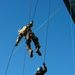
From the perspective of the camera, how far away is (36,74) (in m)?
10.1

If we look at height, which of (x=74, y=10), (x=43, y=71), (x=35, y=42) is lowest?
(x=43, y=71)

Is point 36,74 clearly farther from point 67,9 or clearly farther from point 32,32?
point 67,9

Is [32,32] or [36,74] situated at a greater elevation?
[32,32]

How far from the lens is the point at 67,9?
13.1 metres

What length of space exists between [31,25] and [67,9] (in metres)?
2.87

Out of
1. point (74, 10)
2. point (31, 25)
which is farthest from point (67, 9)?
point (31, 25)

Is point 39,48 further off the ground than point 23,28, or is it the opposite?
point 23,28

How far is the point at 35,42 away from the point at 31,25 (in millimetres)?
480

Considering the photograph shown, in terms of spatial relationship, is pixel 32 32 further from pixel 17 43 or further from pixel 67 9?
pixel 67 9

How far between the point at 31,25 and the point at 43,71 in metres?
1.25

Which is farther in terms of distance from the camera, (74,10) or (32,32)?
(74,10)

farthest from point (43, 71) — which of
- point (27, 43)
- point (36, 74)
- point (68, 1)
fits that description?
point (68, 1)

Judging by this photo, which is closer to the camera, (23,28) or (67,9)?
(23,28)

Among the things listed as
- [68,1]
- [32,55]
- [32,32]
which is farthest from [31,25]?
[68,1]
